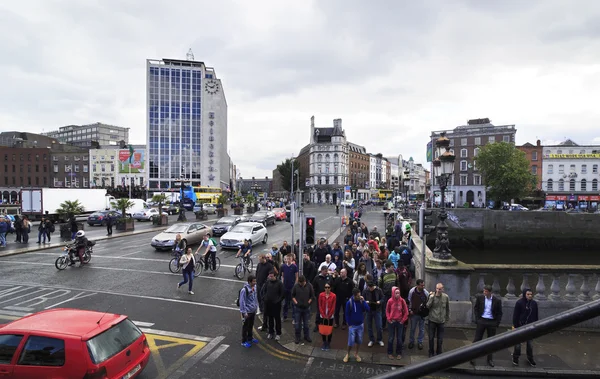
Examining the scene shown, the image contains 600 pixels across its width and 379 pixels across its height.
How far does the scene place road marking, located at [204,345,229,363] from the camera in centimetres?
797

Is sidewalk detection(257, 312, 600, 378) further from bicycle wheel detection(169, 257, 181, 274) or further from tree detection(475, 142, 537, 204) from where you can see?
tree detection(475, 142, 537, 204)

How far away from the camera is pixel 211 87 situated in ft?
298

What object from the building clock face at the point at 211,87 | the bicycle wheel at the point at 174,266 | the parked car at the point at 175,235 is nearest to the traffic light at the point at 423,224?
the bicycle wheel at the point at 174,266

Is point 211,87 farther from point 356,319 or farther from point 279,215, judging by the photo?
point 356,319

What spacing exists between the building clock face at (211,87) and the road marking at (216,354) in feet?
292

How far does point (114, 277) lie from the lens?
14852mm

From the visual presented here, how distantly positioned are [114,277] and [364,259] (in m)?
10.1

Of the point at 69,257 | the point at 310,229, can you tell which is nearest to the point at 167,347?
the point at 310,229

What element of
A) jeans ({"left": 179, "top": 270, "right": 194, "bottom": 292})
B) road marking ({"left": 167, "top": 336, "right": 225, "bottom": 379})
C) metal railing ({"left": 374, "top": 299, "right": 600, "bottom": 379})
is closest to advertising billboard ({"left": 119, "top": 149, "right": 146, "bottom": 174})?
jeans ({"left": 179, "top": 270, "right": 194, "bottom": 292})

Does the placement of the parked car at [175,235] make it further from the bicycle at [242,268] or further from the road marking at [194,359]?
the road marking at [194,359]

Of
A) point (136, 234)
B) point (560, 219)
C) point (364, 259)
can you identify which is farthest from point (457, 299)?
point (560, 219)

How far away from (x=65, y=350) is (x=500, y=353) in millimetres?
8678

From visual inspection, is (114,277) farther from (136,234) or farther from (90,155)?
(90,155)

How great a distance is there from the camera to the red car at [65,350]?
Result: 18.7 ft
